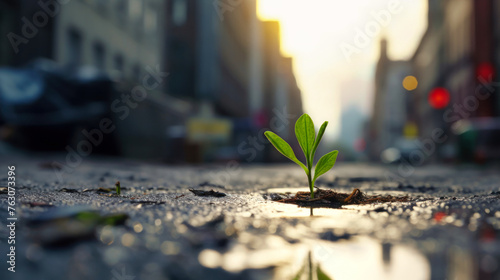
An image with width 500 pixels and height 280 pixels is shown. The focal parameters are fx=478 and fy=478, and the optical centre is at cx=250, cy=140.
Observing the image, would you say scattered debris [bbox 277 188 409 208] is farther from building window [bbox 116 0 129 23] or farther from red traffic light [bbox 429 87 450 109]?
red traffic light [bbox 429 87 450 109]

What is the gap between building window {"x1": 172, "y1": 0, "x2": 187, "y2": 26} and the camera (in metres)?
30.1

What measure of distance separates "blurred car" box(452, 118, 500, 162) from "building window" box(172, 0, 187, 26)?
853 inches

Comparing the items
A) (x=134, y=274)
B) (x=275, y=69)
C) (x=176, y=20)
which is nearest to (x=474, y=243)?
(x=134, y=274)

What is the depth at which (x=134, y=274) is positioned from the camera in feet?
3.38

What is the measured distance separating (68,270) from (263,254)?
47 centimetres

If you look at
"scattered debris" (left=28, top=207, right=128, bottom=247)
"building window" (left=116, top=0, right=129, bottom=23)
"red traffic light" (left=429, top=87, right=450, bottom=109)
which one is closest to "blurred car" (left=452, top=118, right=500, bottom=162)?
"scattered debris" (left=28, top=207, right=128, bottom=247)

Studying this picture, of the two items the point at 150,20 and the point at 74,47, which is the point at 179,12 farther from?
the point at 74,47

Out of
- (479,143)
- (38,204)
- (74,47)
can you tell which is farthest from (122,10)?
(38,204)

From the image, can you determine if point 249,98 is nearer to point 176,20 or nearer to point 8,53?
point 176,20

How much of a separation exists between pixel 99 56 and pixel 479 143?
13.7 m

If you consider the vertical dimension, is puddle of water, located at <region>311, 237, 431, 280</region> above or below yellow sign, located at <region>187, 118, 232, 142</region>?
below

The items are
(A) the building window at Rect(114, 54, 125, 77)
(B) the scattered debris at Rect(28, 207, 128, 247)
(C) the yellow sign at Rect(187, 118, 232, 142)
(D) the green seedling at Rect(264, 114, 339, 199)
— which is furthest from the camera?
(A) the building window at Rect(114, 54, 125, 77)

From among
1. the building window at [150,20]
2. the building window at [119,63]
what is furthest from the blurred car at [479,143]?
the building window at [150,20]

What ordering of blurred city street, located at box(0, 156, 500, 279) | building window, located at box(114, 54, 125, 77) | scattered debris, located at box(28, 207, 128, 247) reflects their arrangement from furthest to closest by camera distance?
building window, located at box(114, 54, 125, 77) < scattered debris, located at box(28, 207, 128, 247) < blurred city street, located at box(0, 156, 500, 279)
